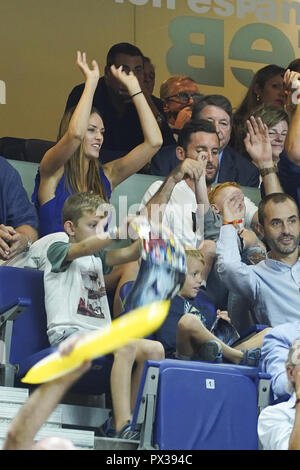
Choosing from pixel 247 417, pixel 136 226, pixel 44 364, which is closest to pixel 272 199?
pixel 247 417

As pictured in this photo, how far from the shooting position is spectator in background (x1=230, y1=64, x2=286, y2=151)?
235 inches

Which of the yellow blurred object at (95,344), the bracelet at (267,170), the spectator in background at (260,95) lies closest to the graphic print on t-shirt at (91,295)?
the bracelet at (267,170)

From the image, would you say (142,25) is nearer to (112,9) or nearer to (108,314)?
(112,9)

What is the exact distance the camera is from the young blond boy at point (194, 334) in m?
4.30

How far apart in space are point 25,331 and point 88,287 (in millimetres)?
328

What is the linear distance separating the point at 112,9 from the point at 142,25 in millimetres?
220

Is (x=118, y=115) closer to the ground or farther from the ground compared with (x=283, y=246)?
farther from the ground

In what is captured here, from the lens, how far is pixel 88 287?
4406 mm

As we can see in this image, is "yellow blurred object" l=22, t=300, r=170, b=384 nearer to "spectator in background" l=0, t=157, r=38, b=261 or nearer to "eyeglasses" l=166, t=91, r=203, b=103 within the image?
"spectator in background" l=0, t=157, r=38, b=261

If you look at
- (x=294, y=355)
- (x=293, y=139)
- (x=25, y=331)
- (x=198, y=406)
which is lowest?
(x=198, y=406)

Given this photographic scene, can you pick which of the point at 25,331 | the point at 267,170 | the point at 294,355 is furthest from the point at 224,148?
the point at 294,355

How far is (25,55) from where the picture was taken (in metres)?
6.60

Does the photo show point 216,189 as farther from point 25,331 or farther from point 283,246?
point 25,331

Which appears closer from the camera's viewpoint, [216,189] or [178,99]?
[216,189]
